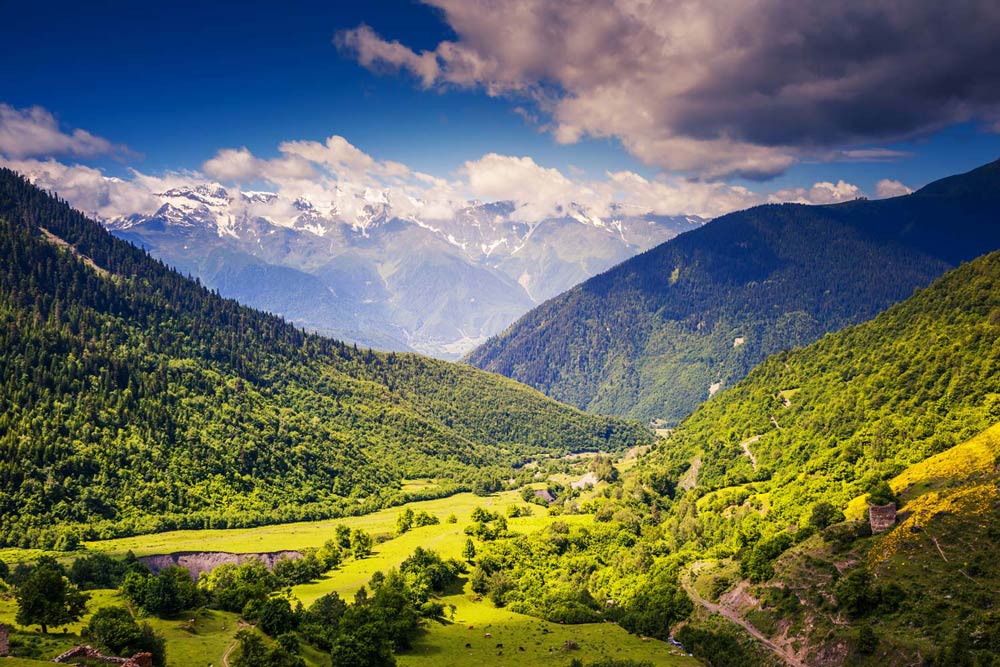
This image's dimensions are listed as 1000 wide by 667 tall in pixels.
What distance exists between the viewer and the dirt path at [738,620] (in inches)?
2852

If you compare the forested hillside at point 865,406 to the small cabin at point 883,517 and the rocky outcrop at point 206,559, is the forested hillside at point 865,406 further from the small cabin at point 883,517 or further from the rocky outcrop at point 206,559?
the rocky outcrop at point 206,559

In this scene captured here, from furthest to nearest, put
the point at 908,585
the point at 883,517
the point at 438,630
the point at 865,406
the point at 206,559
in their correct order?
the point at 206,559
the point at 865,406
the point at 438,630
the point at 883,517
the point at 908,585

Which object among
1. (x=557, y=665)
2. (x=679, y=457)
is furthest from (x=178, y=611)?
(x=679, y=457)

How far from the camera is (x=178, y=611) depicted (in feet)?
272

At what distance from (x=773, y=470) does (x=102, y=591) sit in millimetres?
132902

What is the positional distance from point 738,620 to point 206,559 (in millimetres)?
114597

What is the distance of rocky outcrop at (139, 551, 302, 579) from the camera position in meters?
137

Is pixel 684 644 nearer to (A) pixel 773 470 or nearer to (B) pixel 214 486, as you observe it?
(A) pixel 773 470

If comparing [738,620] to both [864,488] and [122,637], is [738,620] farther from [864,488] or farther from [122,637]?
[122,637]

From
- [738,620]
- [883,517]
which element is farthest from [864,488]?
[738,620]

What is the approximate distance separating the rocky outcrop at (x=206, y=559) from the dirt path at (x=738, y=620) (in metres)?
87.4

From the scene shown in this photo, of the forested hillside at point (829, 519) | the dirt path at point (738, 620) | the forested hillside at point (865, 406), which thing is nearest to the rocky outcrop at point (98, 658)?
the forested hillside at point (829, 519)

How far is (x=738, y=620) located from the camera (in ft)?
279

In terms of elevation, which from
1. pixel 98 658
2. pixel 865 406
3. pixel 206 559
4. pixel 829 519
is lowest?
pixel 206 559
